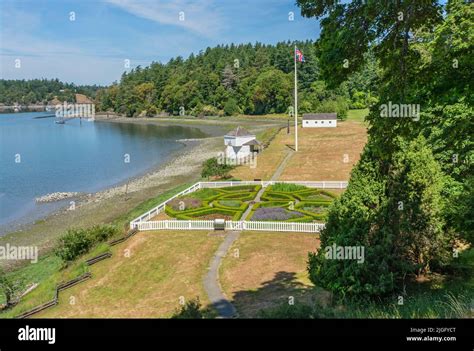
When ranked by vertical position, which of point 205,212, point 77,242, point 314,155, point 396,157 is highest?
point 396,157

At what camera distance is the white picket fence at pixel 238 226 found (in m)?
25.9

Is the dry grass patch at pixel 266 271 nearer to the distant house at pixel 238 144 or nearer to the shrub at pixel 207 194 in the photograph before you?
the shrub at pixel 207 194

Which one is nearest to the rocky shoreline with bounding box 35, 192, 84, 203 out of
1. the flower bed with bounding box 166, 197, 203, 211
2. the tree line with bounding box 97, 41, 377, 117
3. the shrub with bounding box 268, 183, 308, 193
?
the flower bed with bounding box 166, 197, 203, 211

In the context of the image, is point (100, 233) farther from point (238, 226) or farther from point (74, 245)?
point (238, 226)

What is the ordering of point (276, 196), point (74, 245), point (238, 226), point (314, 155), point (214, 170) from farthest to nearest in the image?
point (314, 155), point (214, 170), point (276, 196), point (238, 226), point (74, 245)

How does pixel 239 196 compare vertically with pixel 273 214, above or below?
above

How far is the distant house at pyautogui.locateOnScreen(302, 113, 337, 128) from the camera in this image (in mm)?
85625

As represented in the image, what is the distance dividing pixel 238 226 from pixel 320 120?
64106 mm

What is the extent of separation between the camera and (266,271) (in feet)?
64.8

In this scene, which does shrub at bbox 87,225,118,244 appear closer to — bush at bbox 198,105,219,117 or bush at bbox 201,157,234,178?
bush at bbox 201,157,234,178

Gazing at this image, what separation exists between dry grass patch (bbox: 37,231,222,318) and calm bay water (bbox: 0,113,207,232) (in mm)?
20602

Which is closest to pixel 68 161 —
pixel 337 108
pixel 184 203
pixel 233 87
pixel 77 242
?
pixel 184 203
